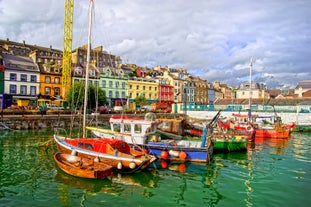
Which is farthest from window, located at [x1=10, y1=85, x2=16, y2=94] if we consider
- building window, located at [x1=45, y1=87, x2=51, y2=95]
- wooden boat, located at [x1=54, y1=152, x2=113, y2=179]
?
wooden boat, located at [x1=54, y1=152, x2=113, y2=179]

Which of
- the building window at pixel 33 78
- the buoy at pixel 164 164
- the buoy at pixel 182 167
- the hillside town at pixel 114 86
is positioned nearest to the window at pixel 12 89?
the hillside town at pixel 114 86

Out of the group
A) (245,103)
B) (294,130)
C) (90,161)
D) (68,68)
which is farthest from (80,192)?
(245,103)

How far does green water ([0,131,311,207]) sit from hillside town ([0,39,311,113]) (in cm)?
1517

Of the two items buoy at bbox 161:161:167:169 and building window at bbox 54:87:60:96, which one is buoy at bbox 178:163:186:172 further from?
building window at bbox 54:87:60:96

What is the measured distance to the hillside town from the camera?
53.2 m

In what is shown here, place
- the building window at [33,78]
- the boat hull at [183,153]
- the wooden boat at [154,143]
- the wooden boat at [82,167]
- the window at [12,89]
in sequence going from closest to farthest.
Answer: the wooden boat at [82,167], the boat hull at [183,153], the wooden boat at [154,143], the window at [12,89], the building window at [33,78]

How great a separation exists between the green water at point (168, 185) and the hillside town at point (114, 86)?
15.2 m

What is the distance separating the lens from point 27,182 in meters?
13.9

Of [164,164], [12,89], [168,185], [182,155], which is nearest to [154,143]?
[164,164]

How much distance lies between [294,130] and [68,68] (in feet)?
170

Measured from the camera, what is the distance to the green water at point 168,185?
1177 centimetres

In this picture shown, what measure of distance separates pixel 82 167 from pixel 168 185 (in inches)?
218

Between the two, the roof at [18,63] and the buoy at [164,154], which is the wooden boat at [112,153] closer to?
the buoy at [164,154]

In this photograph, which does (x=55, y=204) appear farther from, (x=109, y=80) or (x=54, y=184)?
(x=109, y=80)
